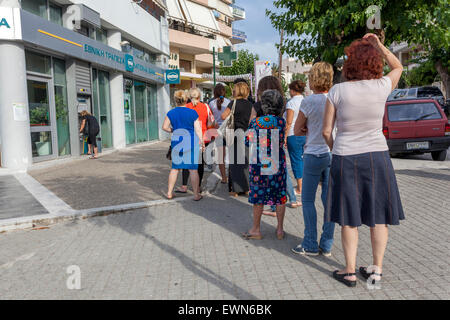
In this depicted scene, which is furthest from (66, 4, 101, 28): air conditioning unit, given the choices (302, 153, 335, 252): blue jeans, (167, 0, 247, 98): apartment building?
(167, 0, 247, 98): apartment building

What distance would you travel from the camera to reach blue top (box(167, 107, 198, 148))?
6414 millimetres

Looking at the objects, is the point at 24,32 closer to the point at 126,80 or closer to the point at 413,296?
A: the point at 126,80

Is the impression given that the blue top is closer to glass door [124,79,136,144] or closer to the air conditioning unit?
the air conditioning unit

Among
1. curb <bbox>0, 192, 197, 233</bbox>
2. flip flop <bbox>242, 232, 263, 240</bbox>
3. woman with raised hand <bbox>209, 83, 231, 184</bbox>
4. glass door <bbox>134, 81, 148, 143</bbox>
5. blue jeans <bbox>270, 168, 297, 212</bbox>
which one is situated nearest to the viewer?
flip flop <bbox>242, 232, 263, 240</bbox>

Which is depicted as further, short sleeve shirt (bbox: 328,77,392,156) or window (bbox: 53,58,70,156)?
window (bbox: 53,58,70,156)

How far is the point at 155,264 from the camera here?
3885 millimetres

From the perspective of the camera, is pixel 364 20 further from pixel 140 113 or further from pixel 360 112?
pixel 140 113

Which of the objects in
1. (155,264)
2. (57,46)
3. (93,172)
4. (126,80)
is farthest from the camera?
(126,80)

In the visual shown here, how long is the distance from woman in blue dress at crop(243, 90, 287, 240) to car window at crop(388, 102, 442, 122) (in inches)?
293

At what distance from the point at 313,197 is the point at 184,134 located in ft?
10.1

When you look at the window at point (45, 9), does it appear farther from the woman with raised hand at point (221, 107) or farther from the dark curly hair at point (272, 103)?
the dark curly hair at point (272, 103)

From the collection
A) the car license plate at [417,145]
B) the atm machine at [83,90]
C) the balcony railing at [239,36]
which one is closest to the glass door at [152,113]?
the atm machine at [83,90]

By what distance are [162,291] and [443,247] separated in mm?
2830
